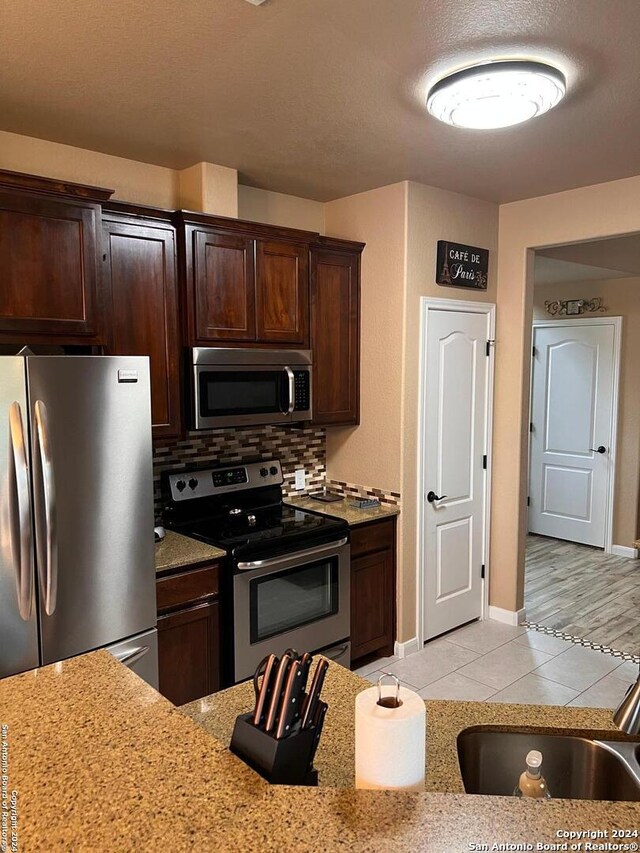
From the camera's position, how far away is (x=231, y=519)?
338 centimetres

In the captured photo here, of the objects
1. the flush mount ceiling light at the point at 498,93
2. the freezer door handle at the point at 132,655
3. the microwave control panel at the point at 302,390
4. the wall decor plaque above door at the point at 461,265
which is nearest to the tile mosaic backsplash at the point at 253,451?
the microwave control panel at the point at 302,390

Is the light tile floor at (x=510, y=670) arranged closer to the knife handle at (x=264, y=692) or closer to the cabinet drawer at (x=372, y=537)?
the cabinet drawer at (x=372, y=537)

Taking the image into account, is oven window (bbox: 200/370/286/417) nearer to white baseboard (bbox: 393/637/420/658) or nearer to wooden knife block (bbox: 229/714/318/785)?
white baseboard (bbox: 393/637/420/658)

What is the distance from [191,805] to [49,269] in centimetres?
212

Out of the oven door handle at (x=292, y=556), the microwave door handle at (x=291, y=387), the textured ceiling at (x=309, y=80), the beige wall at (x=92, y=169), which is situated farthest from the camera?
the microwave door handle at (x=291, y=387)

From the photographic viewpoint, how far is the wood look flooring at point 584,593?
4.21 meters

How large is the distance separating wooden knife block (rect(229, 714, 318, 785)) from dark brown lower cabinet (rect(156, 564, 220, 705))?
5.76 ft

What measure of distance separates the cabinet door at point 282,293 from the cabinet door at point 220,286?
62mm

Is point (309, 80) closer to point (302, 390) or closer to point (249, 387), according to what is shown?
point (249, 387)

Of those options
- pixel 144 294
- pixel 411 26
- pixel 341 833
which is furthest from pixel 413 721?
pixel 144 294

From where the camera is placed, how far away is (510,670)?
142 inches

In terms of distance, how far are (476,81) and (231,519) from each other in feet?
7.59

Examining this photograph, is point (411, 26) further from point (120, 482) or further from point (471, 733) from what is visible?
point (471, 733)

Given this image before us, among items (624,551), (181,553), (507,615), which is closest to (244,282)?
(181,553)
